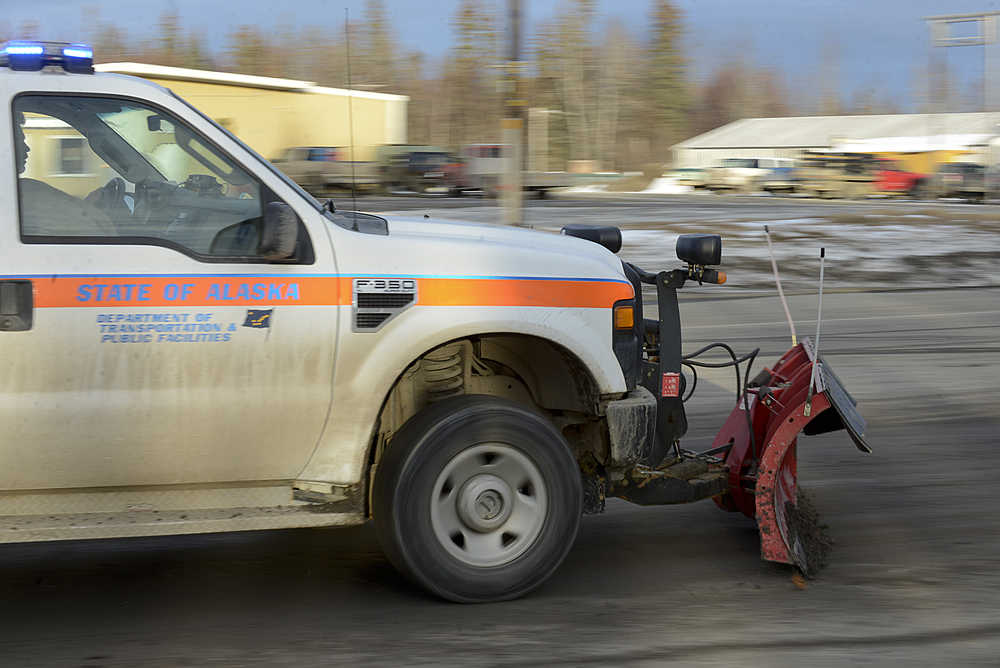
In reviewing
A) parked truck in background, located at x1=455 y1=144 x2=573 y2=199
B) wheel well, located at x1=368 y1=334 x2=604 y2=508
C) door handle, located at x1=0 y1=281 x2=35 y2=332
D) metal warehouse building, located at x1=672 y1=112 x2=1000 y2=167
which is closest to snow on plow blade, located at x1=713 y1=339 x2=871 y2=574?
wheel well, located at x1=368 y1=334 x2=604 y2=508

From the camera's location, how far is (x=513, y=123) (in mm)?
14930

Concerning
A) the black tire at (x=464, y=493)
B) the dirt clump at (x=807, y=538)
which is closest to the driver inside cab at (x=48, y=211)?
the black tire at (x=464, y=493)

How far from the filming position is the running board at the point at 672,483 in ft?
16.1

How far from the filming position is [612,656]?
400cm

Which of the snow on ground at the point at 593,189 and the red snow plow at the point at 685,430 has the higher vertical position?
the red snow plow at the point at 685,430

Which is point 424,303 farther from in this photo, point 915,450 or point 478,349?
point 915,450

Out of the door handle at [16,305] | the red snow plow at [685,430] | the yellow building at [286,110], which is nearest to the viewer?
the door handle at [16,305]

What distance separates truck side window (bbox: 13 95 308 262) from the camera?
405 cm

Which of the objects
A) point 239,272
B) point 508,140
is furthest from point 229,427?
point 508,140

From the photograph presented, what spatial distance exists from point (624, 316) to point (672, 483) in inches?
32.2

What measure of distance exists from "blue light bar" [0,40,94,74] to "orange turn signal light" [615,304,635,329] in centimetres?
212

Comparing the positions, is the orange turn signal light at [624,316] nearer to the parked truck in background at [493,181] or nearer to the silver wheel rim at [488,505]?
the silver wheel rim at [488,505]

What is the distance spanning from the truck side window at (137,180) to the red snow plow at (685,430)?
1555 millimetres

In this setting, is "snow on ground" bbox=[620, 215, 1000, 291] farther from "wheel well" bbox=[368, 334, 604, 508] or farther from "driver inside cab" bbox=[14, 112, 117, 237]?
"driver inside cab" bbox=[14, 112, 117, 237]
